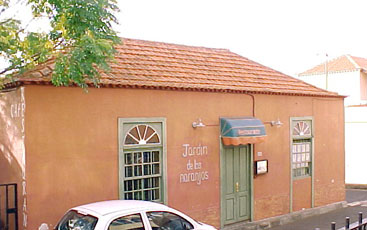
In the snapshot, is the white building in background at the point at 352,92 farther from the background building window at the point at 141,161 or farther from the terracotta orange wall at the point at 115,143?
the background building window at the point at 141,161

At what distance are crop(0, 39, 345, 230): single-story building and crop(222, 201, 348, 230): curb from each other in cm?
18

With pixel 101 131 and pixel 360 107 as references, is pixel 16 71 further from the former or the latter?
pixel 360 107

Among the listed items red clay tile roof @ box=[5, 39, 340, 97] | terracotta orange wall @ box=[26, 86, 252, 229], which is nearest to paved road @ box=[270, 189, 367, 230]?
terracotta orange wall @ box=[26, 86, 252, 229]

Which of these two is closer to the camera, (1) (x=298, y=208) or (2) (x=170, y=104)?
(2) (x=170, y=104)

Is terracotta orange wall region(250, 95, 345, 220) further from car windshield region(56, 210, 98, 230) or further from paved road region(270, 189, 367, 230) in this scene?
car windshield region(56, 210, 98, 230)

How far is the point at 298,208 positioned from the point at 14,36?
1033cm

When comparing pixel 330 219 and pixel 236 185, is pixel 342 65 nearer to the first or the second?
pixel 330 219

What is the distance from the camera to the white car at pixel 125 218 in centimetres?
683

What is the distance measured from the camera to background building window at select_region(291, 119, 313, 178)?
13.9m

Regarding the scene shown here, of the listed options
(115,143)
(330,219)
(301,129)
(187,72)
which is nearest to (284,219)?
(330,219)

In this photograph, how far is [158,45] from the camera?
13070 millimetres

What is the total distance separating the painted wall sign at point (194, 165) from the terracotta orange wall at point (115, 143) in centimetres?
11

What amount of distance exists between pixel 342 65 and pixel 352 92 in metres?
2.37

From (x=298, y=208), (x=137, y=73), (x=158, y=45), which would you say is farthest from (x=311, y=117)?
(x=137, y=73)
